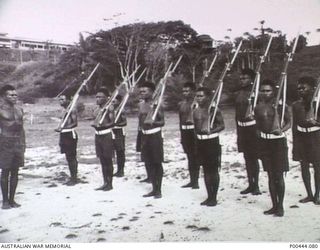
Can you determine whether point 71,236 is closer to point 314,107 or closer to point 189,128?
point 189,128

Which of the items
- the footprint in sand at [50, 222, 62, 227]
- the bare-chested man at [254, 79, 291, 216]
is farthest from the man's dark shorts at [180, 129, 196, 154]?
the footprint in sand at [50, 222, 62, 227]

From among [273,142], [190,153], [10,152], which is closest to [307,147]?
[273,142]

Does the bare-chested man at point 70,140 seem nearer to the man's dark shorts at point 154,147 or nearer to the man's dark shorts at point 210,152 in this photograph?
the man's dark shorts at point 154,147

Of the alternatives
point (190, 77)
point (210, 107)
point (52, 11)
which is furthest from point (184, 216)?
point (190, 77)

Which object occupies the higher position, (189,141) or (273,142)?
(273,142)

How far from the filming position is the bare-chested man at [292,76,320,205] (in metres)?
3.33

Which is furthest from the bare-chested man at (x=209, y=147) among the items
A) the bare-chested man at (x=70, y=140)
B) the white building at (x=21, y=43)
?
the white building at (x=21, y=43)

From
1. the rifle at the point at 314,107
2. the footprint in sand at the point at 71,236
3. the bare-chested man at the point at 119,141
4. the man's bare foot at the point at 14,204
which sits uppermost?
the rifle at the point at 314,107

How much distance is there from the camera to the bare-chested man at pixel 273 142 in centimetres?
313

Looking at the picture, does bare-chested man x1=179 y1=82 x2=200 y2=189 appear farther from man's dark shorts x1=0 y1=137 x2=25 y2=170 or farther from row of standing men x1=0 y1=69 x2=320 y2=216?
man's dark shorts x1=0 y1=137 x2=25 y2=170

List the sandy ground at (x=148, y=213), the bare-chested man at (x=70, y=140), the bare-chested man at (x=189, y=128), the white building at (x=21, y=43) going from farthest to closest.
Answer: the bare-chested man at (x=70, y=140) < the bare-chested man at (x=189, y=128) < the white building at (x=21, y=43) < the sandy ground at (x=148, y=213)

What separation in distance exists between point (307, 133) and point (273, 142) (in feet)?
1.47

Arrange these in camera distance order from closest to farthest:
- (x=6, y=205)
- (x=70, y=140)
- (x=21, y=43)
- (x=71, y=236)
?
(x=71, y=236), (x=6, y=205), (x=70, y=140), (x=21, y=43)

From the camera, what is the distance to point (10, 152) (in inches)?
141
